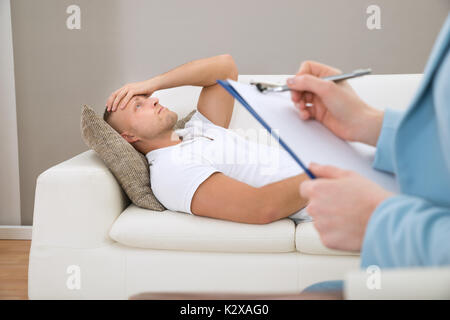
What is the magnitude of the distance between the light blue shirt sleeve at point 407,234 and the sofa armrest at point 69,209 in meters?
1.25

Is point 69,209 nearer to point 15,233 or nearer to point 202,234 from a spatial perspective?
point 202,234

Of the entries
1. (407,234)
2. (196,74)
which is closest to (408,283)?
(407,234)

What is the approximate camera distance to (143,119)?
1877 mm

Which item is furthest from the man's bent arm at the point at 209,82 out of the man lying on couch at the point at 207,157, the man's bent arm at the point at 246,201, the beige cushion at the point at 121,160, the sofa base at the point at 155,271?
the sofa base at the point at 155,271

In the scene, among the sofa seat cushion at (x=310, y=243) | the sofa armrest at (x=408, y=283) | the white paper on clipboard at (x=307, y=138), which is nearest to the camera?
the sofa armrest at (x=408, y=283)

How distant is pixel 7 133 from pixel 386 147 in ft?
8.50

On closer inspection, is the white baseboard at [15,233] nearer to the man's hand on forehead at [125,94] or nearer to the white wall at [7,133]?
the white wall at [7,133]

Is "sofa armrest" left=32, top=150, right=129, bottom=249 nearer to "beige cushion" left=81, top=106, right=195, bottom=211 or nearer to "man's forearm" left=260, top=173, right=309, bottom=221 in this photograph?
"beige cushion" left=81, top=106, right=195, bottom=211

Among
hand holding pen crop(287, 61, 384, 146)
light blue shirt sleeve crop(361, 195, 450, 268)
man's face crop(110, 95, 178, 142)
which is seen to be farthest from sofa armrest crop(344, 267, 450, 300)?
man's face crop(110, 95, 178, 142)

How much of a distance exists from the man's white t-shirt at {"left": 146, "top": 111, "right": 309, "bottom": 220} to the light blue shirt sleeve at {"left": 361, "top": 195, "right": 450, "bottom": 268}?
3.68 ft

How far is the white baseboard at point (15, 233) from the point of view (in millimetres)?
2742

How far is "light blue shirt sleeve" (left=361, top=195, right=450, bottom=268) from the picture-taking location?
0.43 metres
